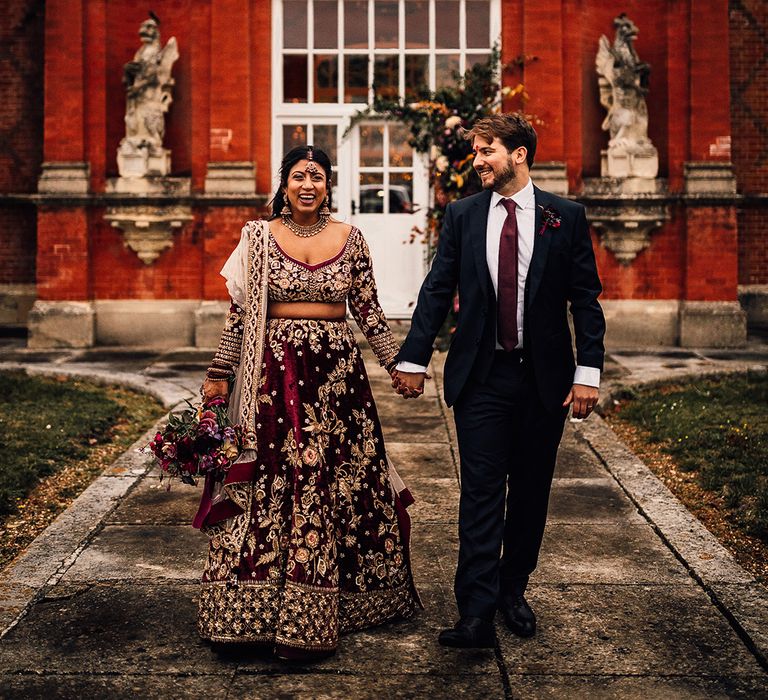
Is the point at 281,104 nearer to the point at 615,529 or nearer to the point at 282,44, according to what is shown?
the point at 282,44

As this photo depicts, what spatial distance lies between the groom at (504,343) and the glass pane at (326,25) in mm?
9120

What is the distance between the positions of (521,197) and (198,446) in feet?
5.19

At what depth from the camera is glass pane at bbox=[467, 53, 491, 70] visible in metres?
13.0

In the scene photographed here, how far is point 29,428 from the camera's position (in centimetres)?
822

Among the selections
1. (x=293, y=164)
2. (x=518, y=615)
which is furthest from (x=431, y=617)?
(x=293, y=164)

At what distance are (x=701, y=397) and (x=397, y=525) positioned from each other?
5687 mm

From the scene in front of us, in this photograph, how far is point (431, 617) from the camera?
14.8 ft

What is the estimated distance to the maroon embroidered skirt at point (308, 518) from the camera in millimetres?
4082

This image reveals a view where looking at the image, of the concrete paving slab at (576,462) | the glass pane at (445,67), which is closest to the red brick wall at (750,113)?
the glass pane at (445,67)

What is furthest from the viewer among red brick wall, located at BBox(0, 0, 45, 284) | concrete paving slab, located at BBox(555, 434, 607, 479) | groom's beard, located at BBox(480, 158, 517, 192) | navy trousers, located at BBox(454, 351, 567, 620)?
red brick wall, located at BBox(0, 0, 45, 284)

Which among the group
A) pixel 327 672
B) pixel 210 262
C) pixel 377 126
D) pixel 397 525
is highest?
pixel 377 126

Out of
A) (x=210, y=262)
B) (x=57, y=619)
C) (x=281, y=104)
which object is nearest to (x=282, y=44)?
(x=281, y=104)

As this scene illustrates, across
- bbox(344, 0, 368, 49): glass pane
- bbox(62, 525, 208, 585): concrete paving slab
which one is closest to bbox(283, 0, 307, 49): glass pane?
bbox(344, 0, 368, 49): glass pane

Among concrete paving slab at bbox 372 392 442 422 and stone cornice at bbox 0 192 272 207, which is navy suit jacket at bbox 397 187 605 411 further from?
stone cornice at bbox 0 192 272 207
